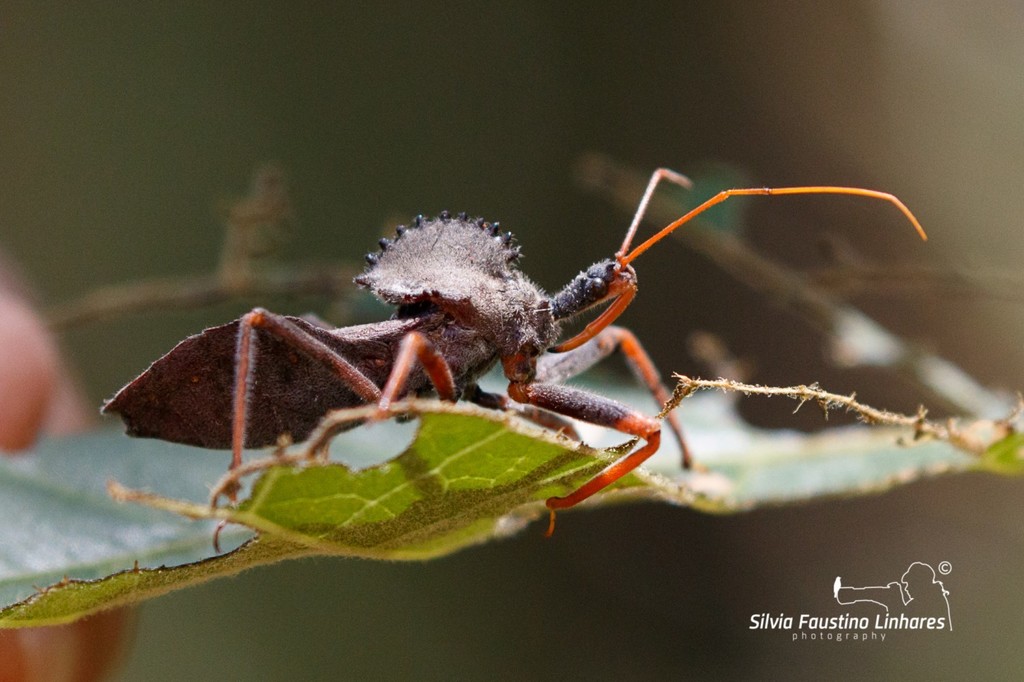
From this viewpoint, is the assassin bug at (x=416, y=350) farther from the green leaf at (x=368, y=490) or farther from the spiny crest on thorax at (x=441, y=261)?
the green leaf at (x=368, y=490)

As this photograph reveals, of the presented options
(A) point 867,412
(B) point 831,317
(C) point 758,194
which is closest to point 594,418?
(A) point 867,412

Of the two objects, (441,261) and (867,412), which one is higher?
(441,261)

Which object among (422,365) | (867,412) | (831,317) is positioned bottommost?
(867,412)

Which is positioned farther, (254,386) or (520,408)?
(520,408)

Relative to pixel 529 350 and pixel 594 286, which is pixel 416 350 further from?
pixel 594 286

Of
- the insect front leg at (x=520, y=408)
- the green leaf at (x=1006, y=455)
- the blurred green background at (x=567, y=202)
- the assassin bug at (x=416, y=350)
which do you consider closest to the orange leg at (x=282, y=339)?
the assassin bug at (x=416, y=350)

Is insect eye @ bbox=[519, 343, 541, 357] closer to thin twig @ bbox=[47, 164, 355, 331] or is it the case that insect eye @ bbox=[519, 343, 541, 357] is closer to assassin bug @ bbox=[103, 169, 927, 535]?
assassin bug @ bbox=[103, 169, 927, 535]

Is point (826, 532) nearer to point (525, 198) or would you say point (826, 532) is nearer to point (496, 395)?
point (525, 198)

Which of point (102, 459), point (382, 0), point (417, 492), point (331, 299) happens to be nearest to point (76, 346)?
point (382, 0)
